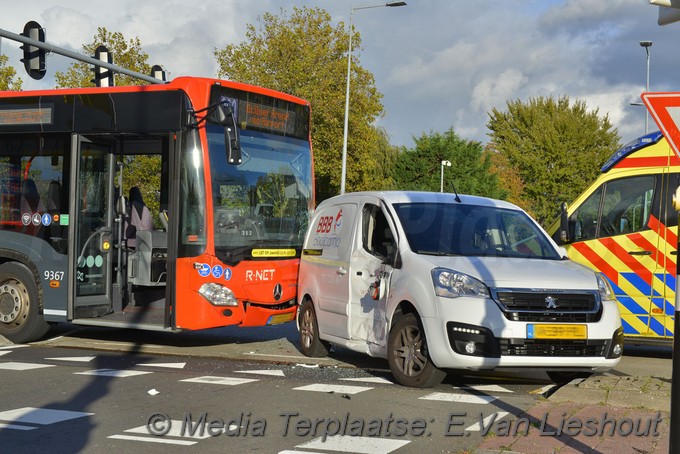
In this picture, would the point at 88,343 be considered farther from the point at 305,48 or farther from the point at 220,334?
the point at 305,48

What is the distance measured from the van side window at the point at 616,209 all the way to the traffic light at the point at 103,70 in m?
12.3

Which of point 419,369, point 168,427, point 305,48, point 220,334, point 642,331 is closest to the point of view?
point 168,427

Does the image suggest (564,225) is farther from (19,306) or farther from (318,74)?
(318,74)

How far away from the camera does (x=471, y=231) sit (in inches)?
387

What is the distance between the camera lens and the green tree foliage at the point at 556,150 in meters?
57.3

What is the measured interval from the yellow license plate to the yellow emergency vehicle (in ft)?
10.8

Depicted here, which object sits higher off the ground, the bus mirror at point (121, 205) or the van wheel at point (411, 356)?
the bus mirror at point (121, 205)

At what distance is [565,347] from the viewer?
8594 mm

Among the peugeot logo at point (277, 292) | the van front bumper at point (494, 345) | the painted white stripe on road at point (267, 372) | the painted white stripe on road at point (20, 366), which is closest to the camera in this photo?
the van front bumper at point (494, 345)

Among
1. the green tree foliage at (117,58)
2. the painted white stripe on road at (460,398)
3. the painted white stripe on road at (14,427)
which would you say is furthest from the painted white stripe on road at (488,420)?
the green tree foliage at (117,58)

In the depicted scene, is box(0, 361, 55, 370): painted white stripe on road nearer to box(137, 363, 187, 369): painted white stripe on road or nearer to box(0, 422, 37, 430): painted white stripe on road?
box(137, 363, 187, 369): painted white stripe on road

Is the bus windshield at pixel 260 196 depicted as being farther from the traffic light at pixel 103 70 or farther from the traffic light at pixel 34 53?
the traffic light at pixel 103 70

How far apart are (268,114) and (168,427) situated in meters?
6.26

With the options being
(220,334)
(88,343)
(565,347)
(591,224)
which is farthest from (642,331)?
(88,343)
